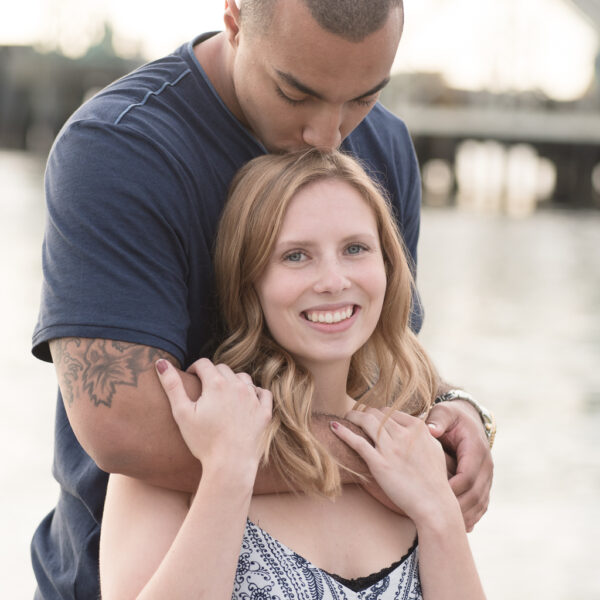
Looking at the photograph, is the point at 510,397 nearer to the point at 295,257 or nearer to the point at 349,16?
the point at 295,257

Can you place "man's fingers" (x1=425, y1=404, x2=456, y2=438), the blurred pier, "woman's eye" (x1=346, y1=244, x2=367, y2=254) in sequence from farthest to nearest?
1. the blurred pier
2. "man's fingers" (x1=425, y1=404, x2=456, y2=438)
3. "woman's eye" (x1=346, y1=244, x2=367, y2=254)

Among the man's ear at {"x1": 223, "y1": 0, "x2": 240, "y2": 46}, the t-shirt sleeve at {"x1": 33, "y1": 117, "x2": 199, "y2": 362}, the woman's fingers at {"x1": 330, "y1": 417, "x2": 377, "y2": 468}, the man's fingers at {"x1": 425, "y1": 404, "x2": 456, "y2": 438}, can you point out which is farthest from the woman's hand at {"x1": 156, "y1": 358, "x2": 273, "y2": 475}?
the man's ear at {"x1": 223, "y1": 0, "x2": 240, "y2": 46}

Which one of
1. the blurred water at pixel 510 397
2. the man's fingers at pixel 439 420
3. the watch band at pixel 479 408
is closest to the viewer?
the man's fingers at pixel 439 420

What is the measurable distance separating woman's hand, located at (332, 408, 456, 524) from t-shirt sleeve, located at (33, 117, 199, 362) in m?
0.51

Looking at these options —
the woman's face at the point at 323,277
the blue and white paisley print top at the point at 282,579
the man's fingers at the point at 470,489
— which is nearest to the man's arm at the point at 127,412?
the blue and white paisley print top at the point at 282,579

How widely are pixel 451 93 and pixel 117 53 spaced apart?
71.1 ft

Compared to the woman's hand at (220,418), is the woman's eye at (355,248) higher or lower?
higher

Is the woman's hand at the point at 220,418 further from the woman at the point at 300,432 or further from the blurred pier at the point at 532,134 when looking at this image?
the blurred pier at the point at 532,134

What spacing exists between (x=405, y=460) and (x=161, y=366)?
25.5 inches

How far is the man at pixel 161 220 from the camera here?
269cm

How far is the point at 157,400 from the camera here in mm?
2691

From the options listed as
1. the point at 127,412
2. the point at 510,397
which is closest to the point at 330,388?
the point at 127,412

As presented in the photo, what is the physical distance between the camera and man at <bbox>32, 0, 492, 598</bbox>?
2689 mm

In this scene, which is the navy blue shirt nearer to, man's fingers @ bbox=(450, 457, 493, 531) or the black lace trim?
the black lace trim
